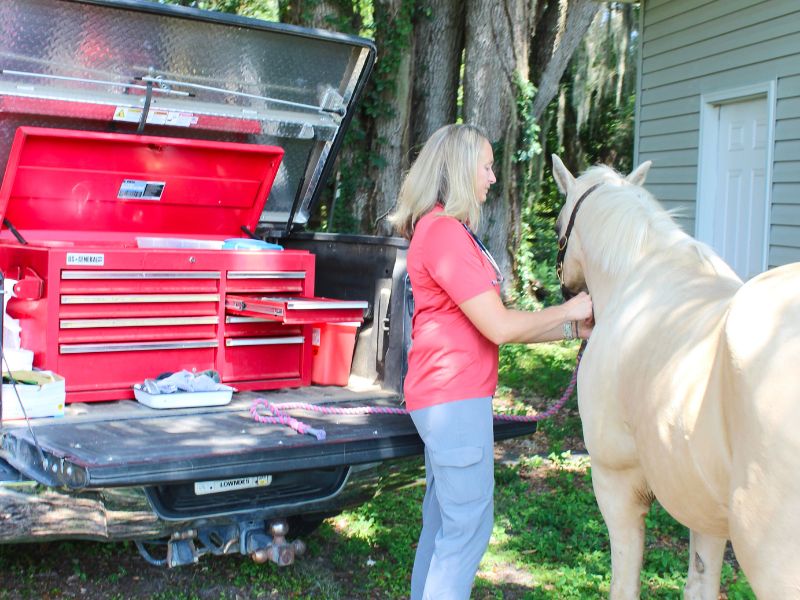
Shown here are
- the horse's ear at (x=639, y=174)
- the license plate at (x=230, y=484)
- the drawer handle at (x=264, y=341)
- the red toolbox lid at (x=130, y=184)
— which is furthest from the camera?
the drawer handle at (x=264, y=341)

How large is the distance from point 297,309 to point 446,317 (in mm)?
1091

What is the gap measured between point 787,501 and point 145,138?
318cm

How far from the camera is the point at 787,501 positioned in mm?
2037

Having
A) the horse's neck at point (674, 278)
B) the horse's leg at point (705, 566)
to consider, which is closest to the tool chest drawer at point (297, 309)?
the horse's neck at point (674, 278)

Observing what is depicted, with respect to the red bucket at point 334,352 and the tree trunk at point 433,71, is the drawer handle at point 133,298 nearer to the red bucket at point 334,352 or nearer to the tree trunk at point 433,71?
the red bucket at point 334,352

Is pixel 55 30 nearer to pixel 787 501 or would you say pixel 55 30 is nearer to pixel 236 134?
pixel 236 134

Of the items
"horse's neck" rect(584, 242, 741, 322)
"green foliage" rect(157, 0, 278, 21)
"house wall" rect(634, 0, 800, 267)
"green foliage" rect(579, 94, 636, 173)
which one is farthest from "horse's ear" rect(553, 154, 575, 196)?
"green foliage" rect(579, 94, 636, 173)

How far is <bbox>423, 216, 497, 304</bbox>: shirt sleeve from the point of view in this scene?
9.48ft

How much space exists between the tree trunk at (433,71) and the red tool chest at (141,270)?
3.83 m

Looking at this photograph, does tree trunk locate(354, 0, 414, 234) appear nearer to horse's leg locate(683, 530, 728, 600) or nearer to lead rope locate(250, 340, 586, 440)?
lead rope locate(250, 340, 586, 440)

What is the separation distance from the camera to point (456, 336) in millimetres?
2984

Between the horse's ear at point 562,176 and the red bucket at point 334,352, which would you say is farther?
the red bucket at point 334,352

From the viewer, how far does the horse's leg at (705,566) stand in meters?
3.19

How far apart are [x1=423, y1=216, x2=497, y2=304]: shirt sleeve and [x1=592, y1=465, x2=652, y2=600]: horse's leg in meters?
0.79
